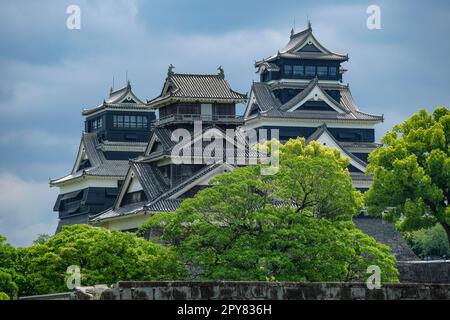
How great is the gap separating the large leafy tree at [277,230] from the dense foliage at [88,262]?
929 millimetres

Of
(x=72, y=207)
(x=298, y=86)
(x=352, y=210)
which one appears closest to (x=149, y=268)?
(x=352, y=210)

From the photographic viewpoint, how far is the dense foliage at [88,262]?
45.2 m

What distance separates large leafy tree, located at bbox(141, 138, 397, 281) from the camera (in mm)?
44500

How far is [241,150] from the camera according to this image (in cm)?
6788

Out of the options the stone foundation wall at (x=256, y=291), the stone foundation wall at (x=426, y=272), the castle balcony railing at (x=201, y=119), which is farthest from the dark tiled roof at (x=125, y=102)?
the stone foundation wall at (x=256, y=291)

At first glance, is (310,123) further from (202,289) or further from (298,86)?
(202,289)

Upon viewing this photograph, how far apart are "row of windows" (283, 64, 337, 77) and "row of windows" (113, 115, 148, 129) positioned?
1296 centimetres

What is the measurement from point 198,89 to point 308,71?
102 ft

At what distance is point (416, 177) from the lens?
6322 cm

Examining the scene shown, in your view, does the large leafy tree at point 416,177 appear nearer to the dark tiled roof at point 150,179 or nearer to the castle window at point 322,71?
the dark tiled roof at point 150,179

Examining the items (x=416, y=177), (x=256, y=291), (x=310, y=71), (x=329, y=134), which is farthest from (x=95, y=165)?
(x=256, y=291)
